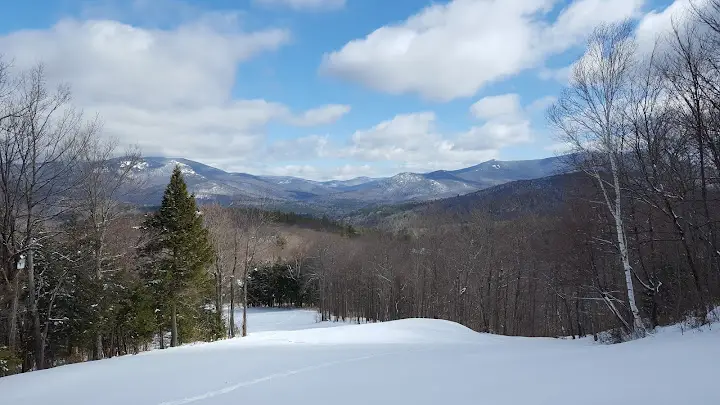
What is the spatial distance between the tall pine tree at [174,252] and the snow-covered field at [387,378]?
25.0 feet

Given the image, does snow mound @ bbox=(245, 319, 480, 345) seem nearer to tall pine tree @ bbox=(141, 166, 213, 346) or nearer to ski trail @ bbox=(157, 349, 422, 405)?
tall pine tree @ bbox=(141, 166, 213, 346)

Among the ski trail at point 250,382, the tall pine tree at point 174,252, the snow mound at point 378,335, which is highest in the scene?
the tall pine tree at point 174,252

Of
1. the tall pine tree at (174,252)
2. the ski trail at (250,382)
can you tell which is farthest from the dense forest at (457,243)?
the ski trail at (250,382)

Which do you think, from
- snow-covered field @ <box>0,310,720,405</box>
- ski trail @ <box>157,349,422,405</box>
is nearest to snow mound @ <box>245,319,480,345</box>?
snow-covered field @ <box>0,310,720,405</box>

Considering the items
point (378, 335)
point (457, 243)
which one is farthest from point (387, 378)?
point (457, 243)

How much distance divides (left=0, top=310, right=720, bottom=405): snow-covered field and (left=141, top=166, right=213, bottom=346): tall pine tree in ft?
25.0

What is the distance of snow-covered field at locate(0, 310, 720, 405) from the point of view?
21.7 ft

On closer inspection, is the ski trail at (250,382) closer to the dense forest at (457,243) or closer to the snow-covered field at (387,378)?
the snow-covered field at (387,378)

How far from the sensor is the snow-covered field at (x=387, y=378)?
6621 millimetres

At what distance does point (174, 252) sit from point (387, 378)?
15.3 m

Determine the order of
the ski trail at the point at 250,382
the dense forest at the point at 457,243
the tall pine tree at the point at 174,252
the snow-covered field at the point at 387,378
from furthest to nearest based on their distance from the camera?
the tall pine tree at the point at 174,252 → the dense forest at the point at 457,243 → the ski trail at the point at 250,382 → the snow-covered field at the point at 387,378

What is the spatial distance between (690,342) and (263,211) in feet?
86.3

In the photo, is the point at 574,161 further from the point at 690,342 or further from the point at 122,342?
the point at 122,342

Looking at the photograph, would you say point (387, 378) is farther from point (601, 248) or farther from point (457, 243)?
point (457, 243)
